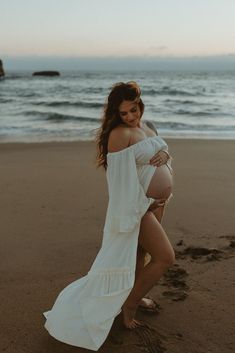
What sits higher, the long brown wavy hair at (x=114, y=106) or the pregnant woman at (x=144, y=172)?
the long brown wavy hair at (x=114, y=106)

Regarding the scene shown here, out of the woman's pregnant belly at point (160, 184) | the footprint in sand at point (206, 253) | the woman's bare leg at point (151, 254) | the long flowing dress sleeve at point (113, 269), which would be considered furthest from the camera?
the footprint in sand at point (206, 253)

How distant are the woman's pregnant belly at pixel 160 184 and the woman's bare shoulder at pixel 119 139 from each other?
336 millimetres

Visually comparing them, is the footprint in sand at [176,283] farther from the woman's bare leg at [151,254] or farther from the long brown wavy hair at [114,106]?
the long brown wavy hair at [114,106]

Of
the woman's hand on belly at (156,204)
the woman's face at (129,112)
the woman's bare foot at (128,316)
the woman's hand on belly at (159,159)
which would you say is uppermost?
the woman's face at (129,112)

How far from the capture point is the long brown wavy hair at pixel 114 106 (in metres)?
3.01

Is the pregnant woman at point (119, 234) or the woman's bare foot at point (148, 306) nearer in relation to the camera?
the pregnant woman at point (119, 234)

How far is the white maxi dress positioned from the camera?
2945 millimetres

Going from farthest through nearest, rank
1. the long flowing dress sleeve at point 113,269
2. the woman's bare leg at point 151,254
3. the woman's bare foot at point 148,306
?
the woman's bare foot at point 148,306 < the woman's bare leg at point 151,254 < the long flowing dress sleeve at point 113,269

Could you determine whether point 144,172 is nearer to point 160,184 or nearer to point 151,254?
point 160,184

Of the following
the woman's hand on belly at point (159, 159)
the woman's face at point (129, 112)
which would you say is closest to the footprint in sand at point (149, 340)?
the woman's hand on belly at point (159, 159)

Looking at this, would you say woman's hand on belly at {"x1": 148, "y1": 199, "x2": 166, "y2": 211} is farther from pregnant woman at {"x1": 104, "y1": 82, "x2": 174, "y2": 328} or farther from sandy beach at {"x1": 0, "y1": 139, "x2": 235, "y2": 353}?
sandy beach at {"x1": 0, "y1": 139, "x2": 235, "y2": 353}

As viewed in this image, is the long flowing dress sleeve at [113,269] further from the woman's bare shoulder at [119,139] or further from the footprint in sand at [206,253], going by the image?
the footprint in sand at [206,253]

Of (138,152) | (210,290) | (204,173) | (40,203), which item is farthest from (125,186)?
(204,173)

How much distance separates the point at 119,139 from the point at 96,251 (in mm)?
→ 1896
